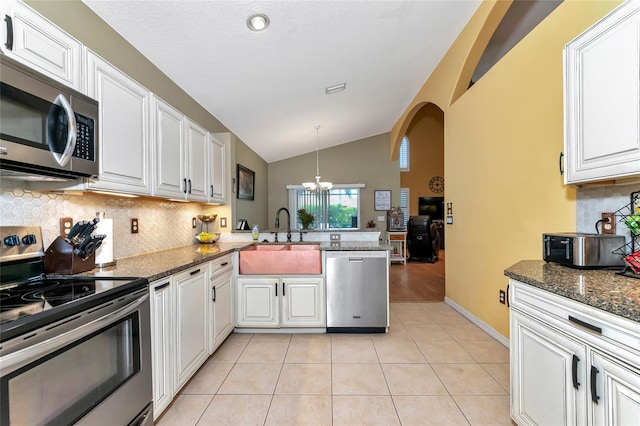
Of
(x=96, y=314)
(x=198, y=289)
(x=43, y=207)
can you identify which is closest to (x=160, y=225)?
(x=198, y=289)

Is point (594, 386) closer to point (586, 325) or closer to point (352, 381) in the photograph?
point (586, 325)

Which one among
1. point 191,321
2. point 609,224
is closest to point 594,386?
point 609,224

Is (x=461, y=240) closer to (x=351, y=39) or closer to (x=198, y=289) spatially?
(x=351, y=39)

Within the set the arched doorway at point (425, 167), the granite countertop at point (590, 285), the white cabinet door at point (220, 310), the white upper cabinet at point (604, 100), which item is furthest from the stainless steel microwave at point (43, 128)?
the arched doorway at point (425, 167)

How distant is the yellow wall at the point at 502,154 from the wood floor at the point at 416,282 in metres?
0.52

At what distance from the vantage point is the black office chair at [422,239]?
702 cm

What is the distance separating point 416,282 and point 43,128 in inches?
196

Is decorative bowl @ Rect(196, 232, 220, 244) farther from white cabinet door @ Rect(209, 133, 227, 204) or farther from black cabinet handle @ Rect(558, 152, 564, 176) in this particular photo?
black cabinet handle @ Rect(558, 152, 564, 176)

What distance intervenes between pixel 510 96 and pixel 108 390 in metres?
3.37

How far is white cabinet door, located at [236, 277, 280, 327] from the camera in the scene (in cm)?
281

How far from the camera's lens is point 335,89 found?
145 inches

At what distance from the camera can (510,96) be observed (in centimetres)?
245

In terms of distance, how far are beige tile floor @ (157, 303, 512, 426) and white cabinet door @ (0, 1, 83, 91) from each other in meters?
1.94

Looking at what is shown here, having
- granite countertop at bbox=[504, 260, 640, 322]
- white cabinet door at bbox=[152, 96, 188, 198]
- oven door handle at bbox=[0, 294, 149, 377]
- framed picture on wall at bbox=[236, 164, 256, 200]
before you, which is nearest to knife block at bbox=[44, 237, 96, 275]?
oven door handle at bbox=[0, 294, 149, 377]
